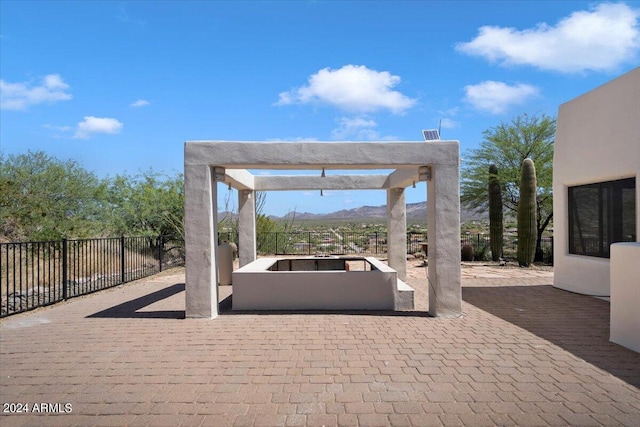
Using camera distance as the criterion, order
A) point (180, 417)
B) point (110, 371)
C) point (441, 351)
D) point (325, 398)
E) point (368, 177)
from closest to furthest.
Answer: point (180, 417)
point (325, 398)
point (110, 371)
point (441, 351)
point (368, 177)

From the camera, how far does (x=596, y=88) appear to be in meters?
9.36

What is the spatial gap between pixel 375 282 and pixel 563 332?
10.8 feet

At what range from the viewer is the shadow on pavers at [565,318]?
16.7 feet

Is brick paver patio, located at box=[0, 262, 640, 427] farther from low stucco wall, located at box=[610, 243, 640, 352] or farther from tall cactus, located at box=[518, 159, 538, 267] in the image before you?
tall cactus, located at box=[518, 159, 538, 267]

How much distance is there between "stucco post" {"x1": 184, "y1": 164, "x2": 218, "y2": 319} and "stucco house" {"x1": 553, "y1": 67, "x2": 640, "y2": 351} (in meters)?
7.52

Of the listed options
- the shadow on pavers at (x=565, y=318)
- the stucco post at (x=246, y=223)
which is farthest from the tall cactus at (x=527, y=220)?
the stucco post at (x=246, y=223)

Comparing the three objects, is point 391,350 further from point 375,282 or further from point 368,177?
point 368,177

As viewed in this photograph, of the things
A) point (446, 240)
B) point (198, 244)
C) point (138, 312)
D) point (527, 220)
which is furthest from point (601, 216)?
point (138, 312)

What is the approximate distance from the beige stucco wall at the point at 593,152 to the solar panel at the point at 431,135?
4246 millimetres

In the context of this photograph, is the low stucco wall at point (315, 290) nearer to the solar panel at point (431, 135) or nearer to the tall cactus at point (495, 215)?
the solar panel at point (431, 135)

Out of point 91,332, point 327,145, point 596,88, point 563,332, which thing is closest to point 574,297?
point 563,332

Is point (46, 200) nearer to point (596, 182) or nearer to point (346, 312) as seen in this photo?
point (346, 312)

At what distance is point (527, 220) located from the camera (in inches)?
612

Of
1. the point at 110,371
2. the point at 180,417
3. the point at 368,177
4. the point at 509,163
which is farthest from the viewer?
the point at 509,163
